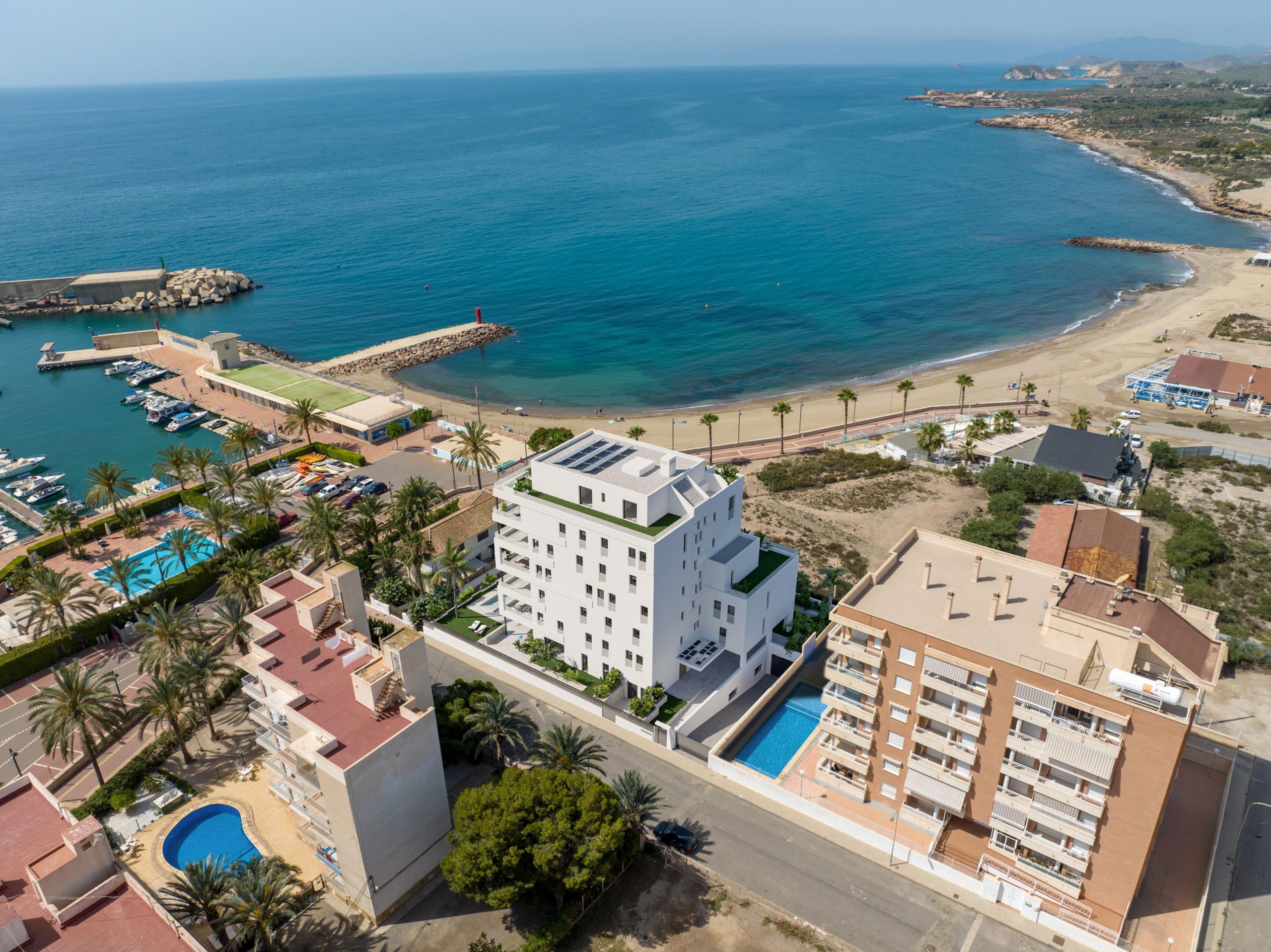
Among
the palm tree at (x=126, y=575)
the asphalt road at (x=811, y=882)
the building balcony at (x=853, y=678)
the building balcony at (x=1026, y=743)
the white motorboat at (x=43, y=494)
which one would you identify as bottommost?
the white motorboat at (x=43, y=494)

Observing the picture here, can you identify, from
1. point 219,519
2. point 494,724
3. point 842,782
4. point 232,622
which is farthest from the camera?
point 219,519

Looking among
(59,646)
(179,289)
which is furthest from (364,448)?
(179,289)

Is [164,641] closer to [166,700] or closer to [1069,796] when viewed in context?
[166,700]

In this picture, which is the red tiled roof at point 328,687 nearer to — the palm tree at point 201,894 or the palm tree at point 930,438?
the palm tree at point 201,894

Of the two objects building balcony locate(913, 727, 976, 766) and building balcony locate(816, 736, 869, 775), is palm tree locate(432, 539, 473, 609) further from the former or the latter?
building balcony locate(913, 727, 976, 766)

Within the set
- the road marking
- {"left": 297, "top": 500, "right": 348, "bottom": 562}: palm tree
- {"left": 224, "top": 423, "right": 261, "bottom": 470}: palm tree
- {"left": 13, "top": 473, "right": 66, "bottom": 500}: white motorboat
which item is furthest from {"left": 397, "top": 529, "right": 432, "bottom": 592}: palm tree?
{"left": 13, "top": 473, "right": 66, "bottom": 500}: white motorboat

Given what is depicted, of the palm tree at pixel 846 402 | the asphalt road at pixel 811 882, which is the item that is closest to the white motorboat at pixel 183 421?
the asphalt road at pixel 811 882

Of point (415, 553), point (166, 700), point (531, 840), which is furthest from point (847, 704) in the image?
point (166, 700)
